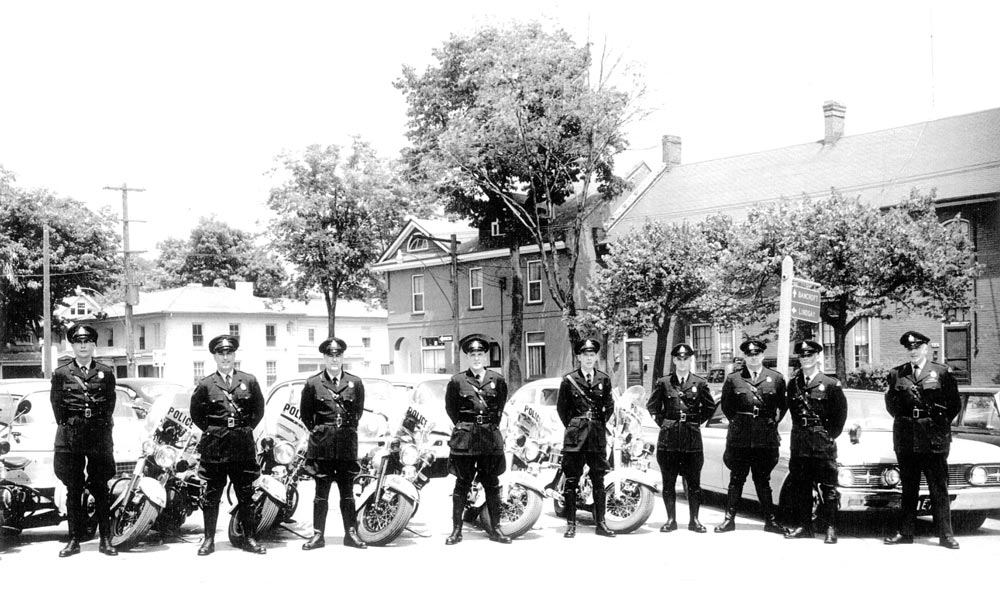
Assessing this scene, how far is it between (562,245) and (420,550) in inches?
1234


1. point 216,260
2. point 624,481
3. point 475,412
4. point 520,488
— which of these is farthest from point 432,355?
point 475,412

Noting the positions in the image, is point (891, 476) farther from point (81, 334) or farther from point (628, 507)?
point (81, 334)

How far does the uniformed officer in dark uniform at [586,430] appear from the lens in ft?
31.0

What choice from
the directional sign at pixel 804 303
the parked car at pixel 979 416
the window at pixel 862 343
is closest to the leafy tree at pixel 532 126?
the window at pixel 862 343

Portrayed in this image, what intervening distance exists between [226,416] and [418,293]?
39.0m

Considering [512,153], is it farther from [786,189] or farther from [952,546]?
[952,546]

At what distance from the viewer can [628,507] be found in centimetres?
972

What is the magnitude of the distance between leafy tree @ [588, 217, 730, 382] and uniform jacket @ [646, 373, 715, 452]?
59.9ft

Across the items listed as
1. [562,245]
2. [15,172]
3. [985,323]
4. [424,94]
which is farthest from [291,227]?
[985,323]

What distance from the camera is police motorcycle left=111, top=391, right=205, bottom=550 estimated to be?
8.59 meters

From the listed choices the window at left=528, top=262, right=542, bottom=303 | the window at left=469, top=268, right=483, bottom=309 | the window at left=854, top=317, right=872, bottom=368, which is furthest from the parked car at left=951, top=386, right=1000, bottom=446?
the window at left=469, top=268, right=483, bottom=309

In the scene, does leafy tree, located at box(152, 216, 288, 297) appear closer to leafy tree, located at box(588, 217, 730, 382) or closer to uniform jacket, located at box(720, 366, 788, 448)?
leafy tree, located at box(588, 217, 730, 382)

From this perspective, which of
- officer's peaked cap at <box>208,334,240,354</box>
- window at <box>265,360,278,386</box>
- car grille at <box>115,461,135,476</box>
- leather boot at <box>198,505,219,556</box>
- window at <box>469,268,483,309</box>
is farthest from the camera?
window at <box>265,360,278,386</box>

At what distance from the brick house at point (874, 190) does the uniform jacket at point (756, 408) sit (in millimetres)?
16447
